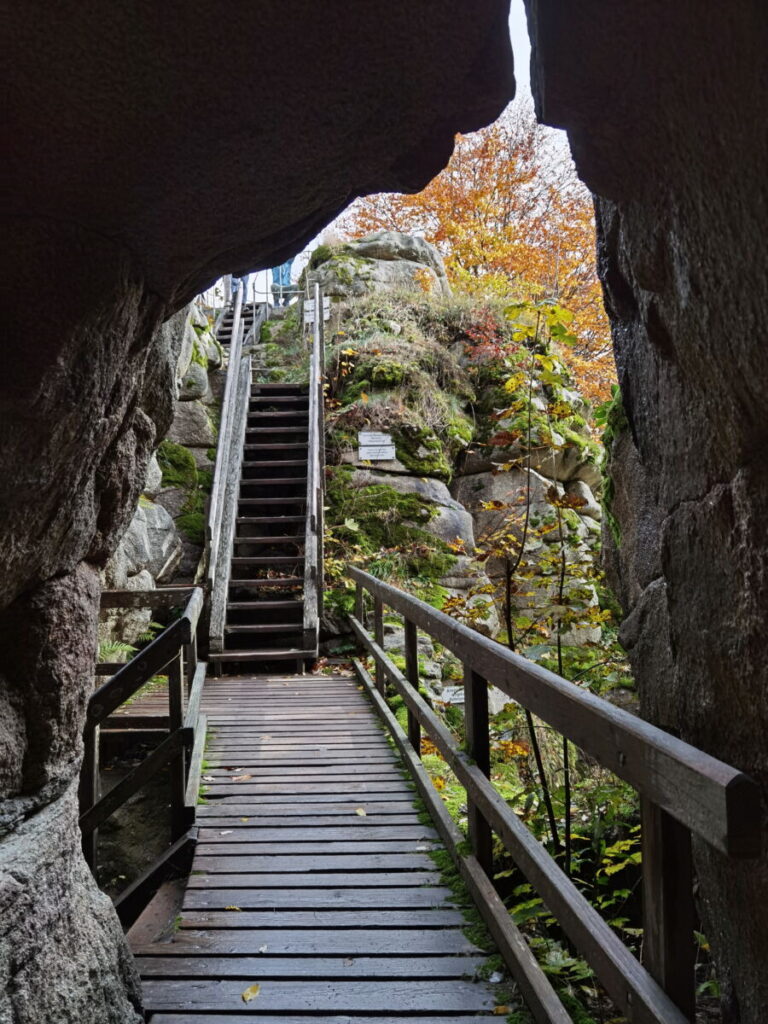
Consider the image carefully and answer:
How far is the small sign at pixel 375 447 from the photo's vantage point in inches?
440

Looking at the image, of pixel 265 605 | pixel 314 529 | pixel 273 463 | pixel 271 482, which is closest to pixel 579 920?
pixel 265 605

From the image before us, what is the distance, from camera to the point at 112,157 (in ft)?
5.56

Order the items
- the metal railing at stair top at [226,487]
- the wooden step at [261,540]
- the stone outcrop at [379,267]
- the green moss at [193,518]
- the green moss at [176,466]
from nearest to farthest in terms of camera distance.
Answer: the metal railing at stair top at [226,487], the wooden step at [261,540], the green moss at [193,518], the green moss at [176,466], the stone outcrop at [379,267]

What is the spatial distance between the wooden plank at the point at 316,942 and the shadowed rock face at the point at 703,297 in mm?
1130

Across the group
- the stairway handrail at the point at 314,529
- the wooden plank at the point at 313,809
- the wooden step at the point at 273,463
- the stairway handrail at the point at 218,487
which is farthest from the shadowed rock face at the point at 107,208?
the wooden step at the point at 273,463

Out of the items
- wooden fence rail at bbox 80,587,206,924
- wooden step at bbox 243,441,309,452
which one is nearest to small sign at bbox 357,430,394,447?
wooden step at bbox 243,441,309,452

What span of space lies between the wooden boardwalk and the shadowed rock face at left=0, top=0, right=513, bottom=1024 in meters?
0.58

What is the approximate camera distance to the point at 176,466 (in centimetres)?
1127

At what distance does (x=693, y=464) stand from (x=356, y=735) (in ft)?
13.9

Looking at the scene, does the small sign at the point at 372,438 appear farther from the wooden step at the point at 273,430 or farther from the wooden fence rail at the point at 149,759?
the wooden fence rail at the point at 149,759

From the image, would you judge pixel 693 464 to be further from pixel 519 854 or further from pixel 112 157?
pixel 112 157

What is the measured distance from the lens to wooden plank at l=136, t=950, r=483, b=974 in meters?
2.84

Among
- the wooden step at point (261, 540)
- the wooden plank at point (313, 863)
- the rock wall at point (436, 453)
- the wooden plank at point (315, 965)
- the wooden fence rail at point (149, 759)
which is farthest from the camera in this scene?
the rock wall at point (436, 453)

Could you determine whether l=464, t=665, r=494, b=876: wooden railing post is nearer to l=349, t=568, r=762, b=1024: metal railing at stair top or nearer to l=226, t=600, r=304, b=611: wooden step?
l=349, t=568, r=762, b=1024: metal railing at stair top
